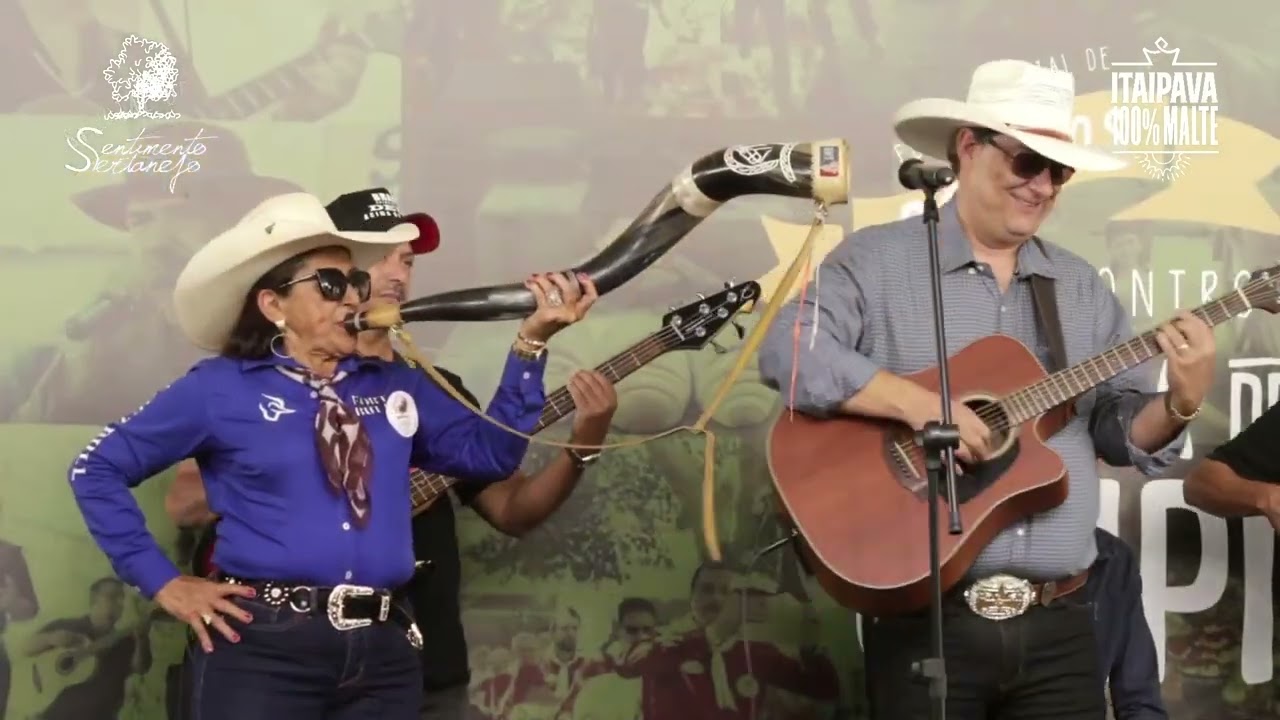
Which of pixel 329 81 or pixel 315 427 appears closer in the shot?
pixel 315 427

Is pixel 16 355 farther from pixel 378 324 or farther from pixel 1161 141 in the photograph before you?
pixel 1161 141

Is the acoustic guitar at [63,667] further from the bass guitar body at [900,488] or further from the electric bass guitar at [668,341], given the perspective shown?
the bass guitar body at [900,488]

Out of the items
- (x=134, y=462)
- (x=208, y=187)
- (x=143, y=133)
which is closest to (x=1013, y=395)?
(x=134, y=462)

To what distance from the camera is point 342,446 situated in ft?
9.18

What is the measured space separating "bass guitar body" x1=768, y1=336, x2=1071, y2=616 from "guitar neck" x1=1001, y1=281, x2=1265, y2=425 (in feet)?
0.08

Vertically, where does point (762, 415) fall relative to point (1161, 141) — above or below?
below

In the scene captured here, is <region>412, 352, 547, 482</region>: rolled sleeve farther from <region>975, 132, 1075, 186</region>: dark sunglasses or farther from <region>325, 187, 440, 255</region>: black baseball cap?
<region>975, 132, 1075, 186</region>: dark sunglasses

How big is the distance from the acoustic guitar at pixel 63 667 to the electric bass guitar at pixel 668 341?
960 mm

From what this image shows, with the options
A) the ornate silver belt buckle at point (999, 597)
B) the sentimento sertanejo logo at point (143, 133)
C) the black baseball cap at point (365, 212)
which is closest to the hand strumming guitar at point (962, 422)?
the ornate silver belt buckle at point (999, 597)

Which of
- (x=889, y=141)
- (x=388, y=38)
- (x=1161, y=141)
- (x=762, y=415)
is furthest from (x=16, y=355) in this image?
(x=1161, y=141)

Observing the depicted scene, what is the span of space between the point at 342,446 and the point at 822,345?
927mm

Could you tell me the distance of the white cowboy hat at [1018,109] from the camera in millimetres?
3092

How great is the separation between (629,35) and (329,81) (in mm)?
768

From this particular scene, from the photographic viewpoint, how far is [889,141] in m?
4.04
